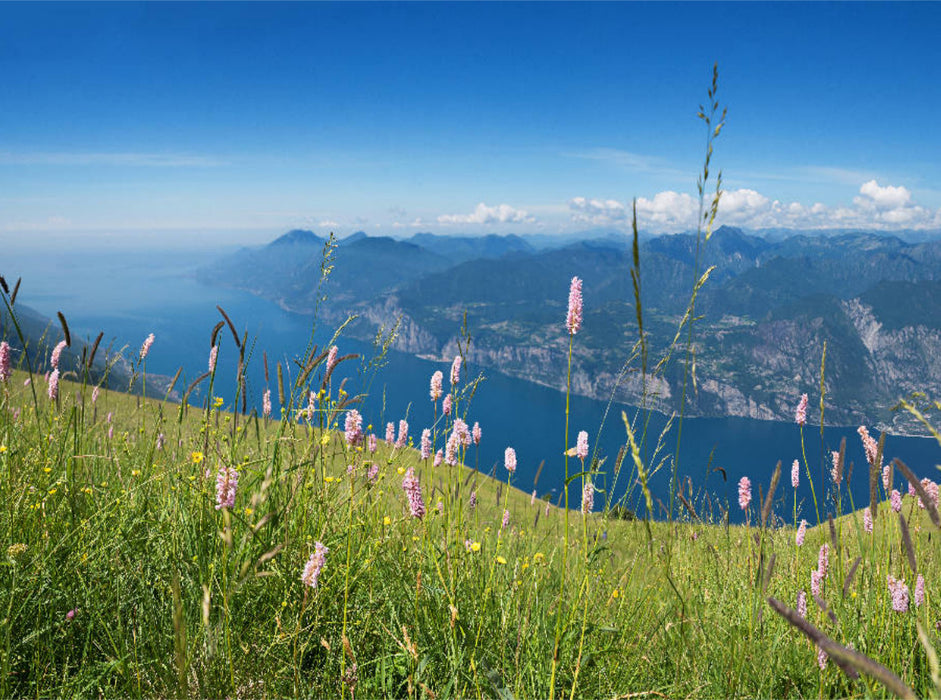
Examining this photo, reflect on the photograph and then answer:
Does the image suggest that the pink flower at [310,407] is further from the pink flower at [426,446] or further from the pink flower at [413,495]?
the pink flower at [426,446]

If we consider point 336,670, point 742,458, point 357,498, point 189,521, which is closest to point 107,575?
point 189,521

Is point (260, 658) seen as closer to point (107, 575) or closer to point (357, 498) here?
point (107, 575)

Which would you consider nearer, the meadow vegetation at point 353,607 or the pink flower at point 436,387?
the meadow vegetation at point 353,607

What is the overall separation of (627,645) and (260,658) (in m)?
1.71

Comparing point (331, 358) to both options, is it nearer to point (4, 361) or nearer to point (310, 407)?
point (310, 407)

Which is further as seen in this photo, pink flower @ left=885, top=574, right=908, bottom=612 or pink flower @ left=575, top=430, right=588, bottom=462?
pink flower @ left=885, top=574, right=908, bottom=612

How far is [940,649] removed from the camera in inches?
105

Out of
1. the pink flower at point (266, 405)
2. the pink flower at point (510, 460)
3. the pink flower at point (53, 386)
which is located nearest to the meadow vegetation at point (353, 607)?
the pink flower at point (53, 386)

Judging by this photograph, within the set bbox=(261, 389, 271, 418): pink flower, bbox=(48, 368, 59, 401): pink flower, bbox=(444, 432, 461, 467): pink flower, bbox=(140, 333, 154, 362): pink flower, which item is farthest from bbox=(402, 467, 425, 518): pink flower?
bbox=(48, 368, 59, 401): pink flower

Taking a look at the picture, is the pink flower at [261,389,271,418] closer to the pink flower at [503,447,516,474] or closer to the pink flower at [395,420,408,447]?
the pink flower at [395,420,408,447]

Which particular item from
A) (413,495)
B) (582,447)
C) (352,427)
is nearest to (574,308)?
(582,447)

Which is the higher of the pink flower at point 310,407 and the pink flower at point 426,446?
the pink flower at point 310,407

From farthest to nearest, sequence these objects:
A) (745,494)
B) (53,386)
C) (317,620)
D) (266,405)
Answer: (266,405), (53,386), (745,494), (317,620)

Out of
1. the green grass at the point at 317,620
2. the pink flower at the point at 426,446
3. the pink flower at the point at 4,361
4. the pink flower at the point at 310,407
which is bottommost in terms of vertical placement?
the green grass at the point at 317,620
